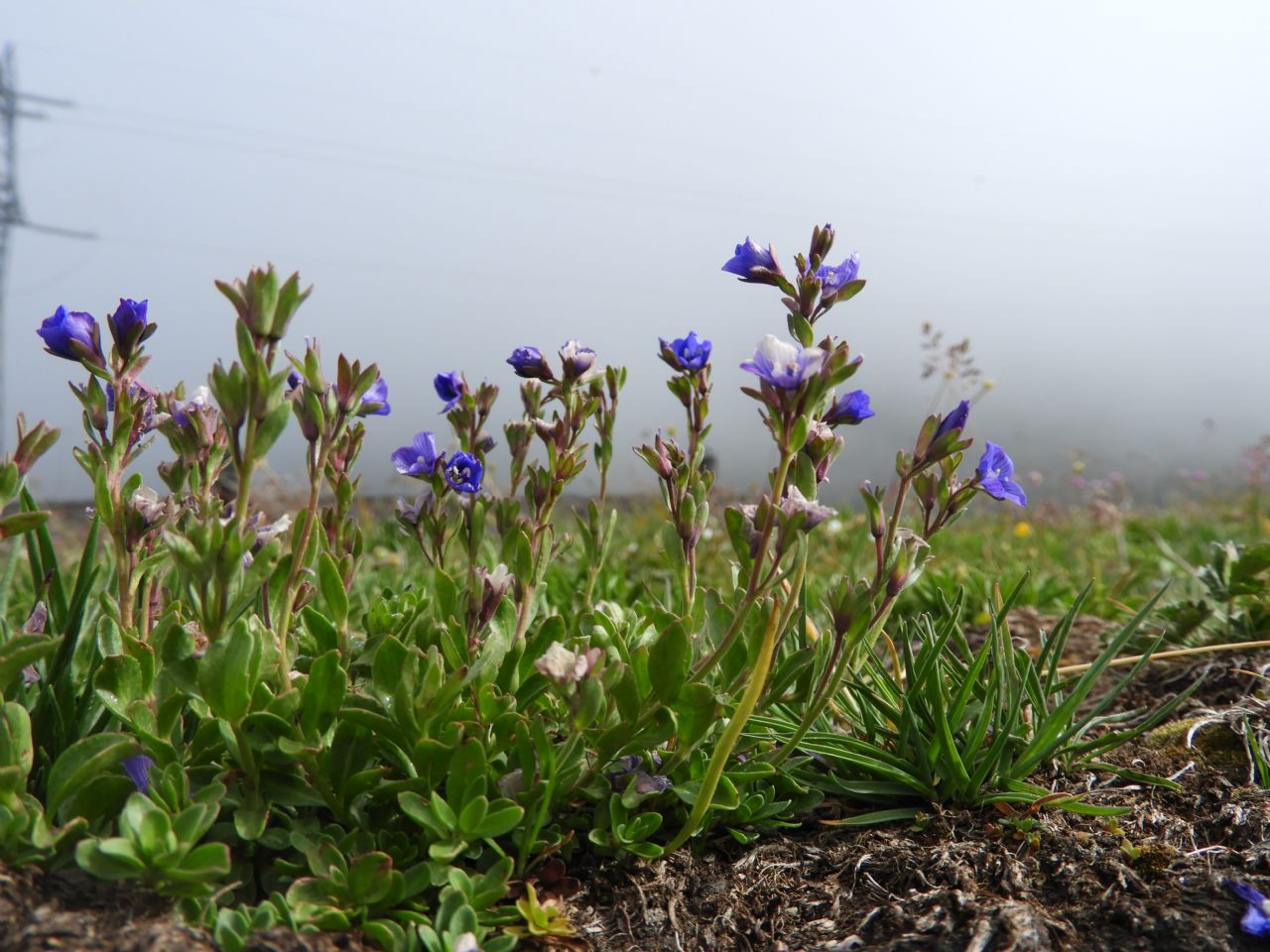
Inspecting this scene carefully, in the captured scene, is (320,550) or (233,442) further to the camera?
(320,550)

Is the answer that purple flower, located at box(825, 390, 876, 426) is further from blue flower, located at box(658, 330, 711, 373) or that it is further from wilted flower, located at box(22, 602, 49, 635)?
wilted flower, located at box(22, 602, 49, 635)

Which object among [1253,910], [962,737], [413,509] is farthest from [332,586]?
[1253,910]

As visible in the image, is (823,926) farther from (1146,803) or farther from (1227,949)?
(1146,803)

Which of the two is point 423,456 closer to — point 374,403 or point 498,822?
point 374,403

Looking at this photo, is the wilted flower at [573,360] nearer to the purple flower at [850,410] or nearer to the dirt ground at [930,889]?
the purple flower at [850,410]

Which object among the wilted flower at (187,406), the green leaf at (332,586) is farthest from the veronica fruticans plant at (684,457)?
the wilted flower at (187,406)

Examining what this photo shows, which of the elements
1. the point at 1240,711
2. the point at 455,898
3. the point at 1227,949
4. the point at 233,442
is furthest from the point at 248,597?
the point at 1240,711
